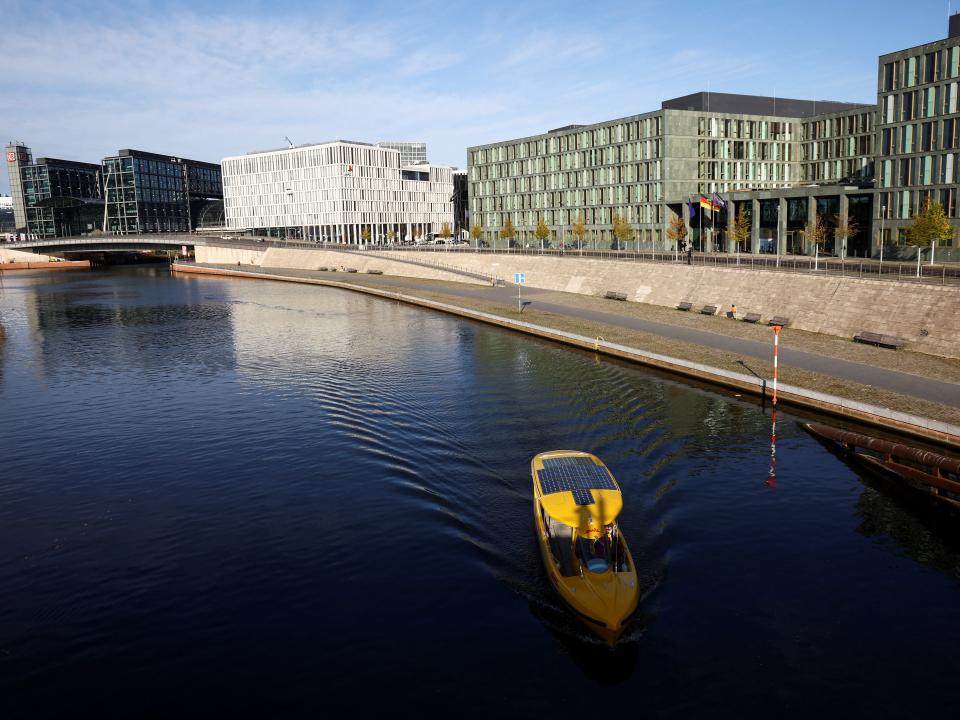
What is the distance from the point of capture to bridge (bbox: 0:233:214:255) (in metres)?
148

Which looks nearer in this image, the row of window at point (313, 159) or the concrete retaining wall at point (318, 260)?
the concrete retaining wall at point (318, 260)

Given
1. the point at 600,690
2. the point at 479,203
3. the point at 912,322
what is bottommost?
the point at 600,690

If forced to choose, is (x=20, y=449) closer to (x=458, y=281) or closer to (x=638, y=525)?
(x=638, y=525)

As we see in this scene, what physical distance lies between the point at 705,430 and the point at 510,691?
18.4 meters

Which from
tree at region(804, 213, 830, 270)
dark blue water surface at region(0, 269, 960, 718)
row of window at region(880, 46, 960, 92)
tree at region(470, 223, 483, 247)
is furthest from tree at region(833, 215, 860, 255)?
tree at region(470, 223, 483, 247)

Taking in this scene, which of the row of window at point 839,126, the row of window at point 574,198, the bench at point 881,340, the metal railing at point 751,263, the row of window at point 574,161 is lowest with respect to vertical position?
the bench at point 881,340

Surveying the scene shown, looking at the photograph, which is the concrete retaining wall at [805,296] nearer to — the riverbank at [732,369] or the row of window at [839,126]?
the riverbank at [732,369]

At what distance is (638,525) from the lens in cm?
2159

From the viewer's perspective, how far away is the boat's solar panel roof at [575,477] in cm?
1897

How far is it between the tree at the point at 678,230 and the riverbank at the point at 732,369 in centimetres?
3455

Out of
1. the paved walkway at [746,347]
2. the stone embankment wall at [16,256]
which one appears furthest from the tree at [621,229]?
the stone embankment wall at [16,256]

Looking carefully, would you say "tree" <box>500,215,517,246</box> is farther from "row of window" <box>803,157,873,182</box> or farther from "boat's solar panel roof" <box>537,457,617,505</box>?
"boat's solar panel roof" <box>537,457,617,505</box>

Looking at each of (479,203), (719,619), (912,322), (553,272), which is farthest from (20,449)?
(479,203)

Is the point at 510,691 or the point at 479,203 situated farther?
the point at 479,203
